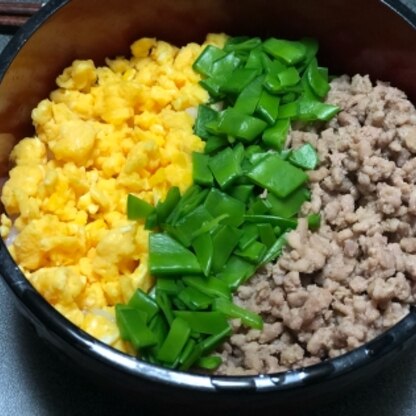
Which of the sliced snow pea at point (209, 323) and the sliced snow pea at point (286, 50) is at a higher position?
the sliced snow pea at point (286, 50)

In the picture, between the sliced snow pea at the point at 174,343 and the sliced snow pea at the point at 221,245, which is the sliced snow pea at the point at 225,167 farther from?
the sliced snow pea at the point at 174,343

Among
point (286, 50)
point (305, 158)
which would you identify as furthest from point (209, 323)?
point (286, 50)

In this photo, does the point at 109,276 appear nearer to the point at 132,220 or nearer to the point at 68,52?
the point at 132,220

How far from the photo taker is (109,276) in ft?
3.87

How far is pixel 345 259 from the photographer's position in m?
1.16

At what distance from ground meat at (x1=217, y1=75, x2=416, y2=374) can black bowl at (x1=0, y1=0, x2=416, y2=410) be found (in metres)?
0.08

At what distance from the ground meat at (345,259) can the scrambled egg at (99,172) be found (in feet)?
0.63

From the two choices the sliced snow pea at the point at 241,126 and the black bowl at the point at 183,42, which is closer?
the black bowl at the point at 183,42

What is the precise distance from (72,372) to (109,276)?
18cm

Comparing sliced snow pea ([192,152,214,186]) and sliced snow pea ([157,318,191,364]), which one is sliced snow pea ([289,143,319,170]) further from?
sliced snow pea ([157,318,191,364])

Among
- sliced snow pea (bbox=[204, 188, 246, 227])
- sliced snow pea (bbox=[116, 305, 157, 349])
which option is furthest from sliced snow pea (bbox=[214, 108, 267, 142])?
sliced snow pea (bbox=[116, 305, 157, 349])

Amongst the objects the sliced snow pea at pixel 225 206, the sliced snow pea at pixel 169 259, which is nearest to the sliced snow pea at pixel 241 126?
the sliced snow pea at pixel 225 206

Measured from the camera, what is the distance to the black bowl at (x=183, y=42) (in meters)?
0.99

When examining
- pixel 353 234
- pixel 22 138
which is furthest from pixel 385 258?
pixel 22 138
